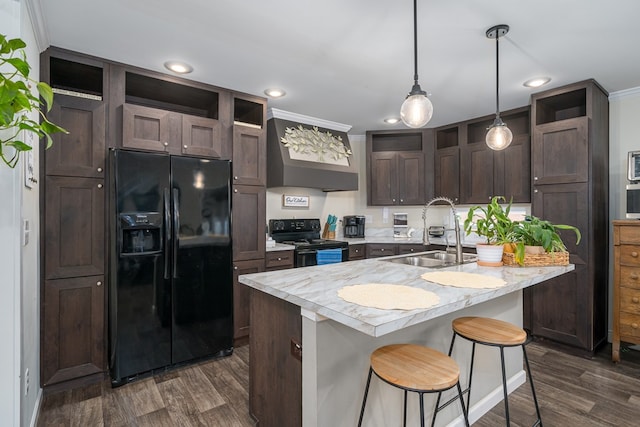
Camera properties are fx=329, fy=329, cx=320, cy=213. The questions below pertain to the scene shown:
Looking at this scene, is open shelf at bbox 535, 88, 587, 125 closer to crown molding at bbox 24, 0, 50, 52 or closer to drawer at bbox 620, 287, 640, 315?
drawer at bbox 620, 287, 640, 315

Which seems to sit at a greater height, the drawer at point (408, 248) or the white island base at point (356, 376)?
the drawer at point (408, 248)

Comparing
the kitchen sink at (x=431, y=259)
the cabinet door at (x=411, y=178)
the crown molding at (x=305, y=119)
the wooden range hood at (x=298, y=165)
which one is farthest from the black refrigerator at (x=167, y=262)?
the cabinet door at (x=411, y=178)

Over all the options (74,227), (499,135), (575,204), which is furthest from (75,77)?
(575,204)

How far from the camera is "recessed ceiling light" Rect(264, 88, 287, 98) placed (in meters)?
3.15

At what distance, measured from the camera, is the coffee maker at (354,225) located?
181 inches

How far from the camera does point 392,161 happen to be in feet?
14.8

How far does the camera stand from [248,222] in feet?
10.5

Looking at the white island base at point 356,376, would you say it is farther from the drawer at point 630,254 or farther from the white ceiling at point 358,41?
the white ceiling at point 358,41

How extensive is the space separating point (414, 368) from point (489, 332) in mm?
602

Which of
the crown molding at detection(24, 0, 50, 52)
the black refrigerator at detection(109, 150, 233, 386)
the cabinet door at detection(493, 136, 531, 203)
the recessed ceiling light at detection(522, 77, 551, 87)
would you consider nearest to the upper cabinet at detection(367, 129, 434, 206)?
the cabinet door at detection(493, 136, 531, 203)

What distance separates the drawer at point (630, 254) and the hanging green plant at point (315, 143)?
112 inches

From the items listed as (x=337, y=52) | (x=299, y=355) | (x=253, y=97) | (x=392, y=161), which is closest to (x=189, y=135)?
(x=253, y=97)

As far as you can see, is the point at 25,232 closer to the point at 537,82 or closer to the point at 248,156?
the point at 248,156

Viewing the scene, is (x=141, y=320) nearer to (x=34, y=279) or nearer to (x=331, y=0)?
(x=34, y=279)
